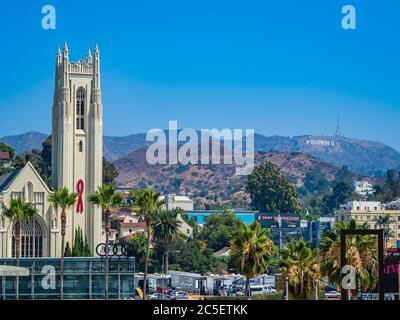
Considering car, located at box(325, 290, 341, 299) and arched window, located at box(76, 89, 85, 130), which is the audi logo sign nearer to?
arched window, located at box(76, 89, 85, 130)

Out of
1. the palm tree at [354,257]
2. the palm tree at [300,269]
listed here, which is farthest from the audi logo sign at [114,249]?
the palm tree at [354,257]

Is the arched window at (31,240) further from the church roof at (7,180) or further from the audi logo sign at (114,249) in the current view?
the audi logo sign at (114,249)

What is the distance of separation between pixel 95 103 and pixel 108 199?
3150 cm

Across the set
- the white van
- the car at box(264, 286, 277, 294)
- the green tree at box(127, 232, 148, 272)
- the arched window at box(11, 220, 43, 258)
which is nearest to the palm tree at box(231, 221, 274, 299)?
the white van

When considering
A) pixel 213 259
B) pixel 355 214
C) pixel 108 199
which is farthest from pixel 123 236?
pixel 108 199

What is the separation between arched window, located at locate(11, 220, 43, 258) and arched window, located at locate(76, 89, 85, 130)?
38.8 ft

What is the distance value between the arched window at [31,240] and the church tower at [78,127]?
4927 mm

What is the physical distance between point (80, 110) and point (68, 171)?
692 cm

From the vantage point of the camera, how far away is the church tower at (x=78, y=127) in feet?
386

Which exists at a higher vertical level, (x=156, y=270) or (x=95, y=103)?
(x=95, y=103)

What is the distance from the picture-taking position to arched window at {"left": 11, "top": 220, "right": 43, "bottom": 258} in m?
113

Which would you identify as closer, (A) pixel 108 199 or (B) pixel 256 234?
(B) pixel 256 234
